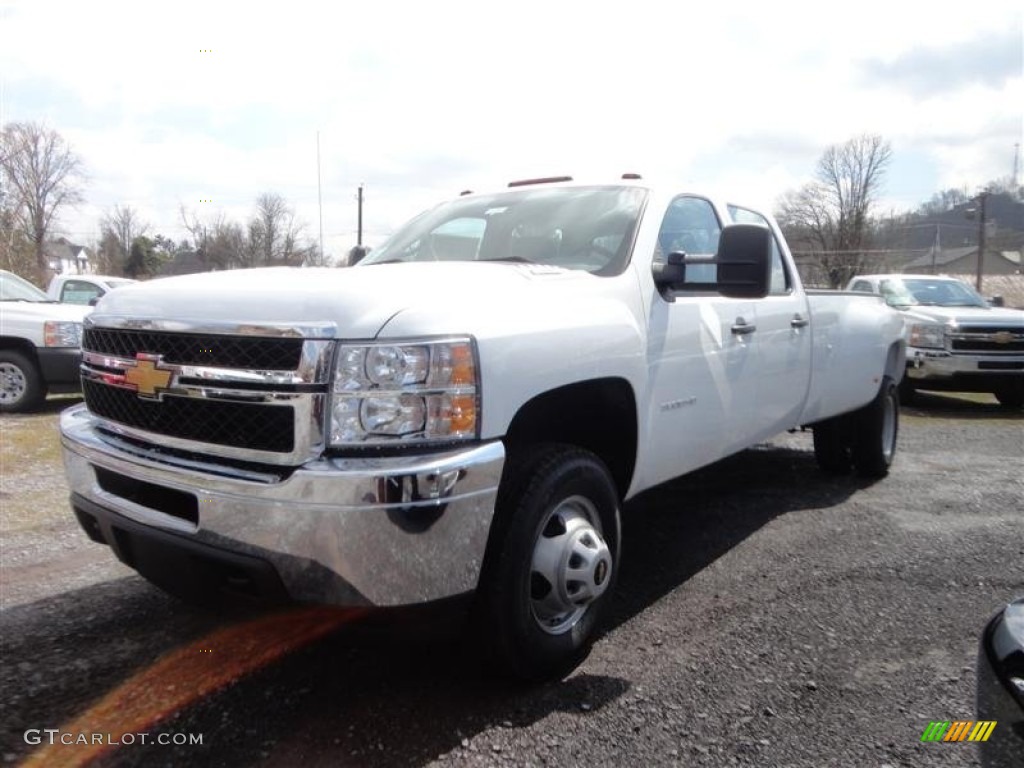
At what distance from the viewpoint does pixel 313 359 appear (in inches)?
89.0

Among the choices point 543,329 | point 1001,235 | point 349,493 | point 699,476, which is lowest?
point 699,476

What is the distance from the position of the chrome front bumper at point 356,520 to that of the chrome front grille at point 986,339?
9.59 meters

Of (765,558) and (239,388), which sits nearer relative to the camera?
(239,388)

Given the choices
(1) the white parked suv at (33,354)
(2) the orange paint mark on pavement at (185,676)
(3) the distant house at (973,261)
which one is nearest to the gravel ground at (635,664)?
(2) the orange paint mark on pavement at (185,676)

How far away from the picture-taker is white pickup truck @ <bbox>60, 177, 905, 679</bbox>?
226cm

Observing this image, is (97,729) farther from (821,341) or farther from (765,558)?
(821,341)

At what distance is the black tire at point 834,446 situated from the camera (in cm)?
602

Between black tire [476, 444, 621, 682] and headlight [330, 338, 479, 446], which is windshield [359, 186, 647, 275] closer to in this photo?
black tire [476, 444, 621, 682]

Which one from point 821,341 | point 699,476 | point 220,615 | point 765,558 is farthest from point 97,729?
point 699,476

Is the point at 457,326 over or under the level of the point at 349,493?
over

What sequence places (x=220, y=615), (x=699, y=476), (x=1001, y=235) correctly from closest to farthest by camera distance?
1. (x=220, y=615)
2. (x=699, y=476)
3. (x=1001, y=235)

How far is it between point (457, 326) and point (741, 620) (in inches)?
76.2

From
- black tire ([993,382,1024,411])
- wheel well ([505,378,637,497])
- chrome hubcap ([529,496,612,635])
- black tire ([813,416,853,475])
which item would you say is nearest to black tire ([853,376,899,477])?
black tire ([813,416,853,475])

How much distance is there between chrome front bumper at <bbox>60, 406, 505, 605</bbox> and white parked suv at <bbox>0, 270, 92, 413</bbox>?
7.26 meters
